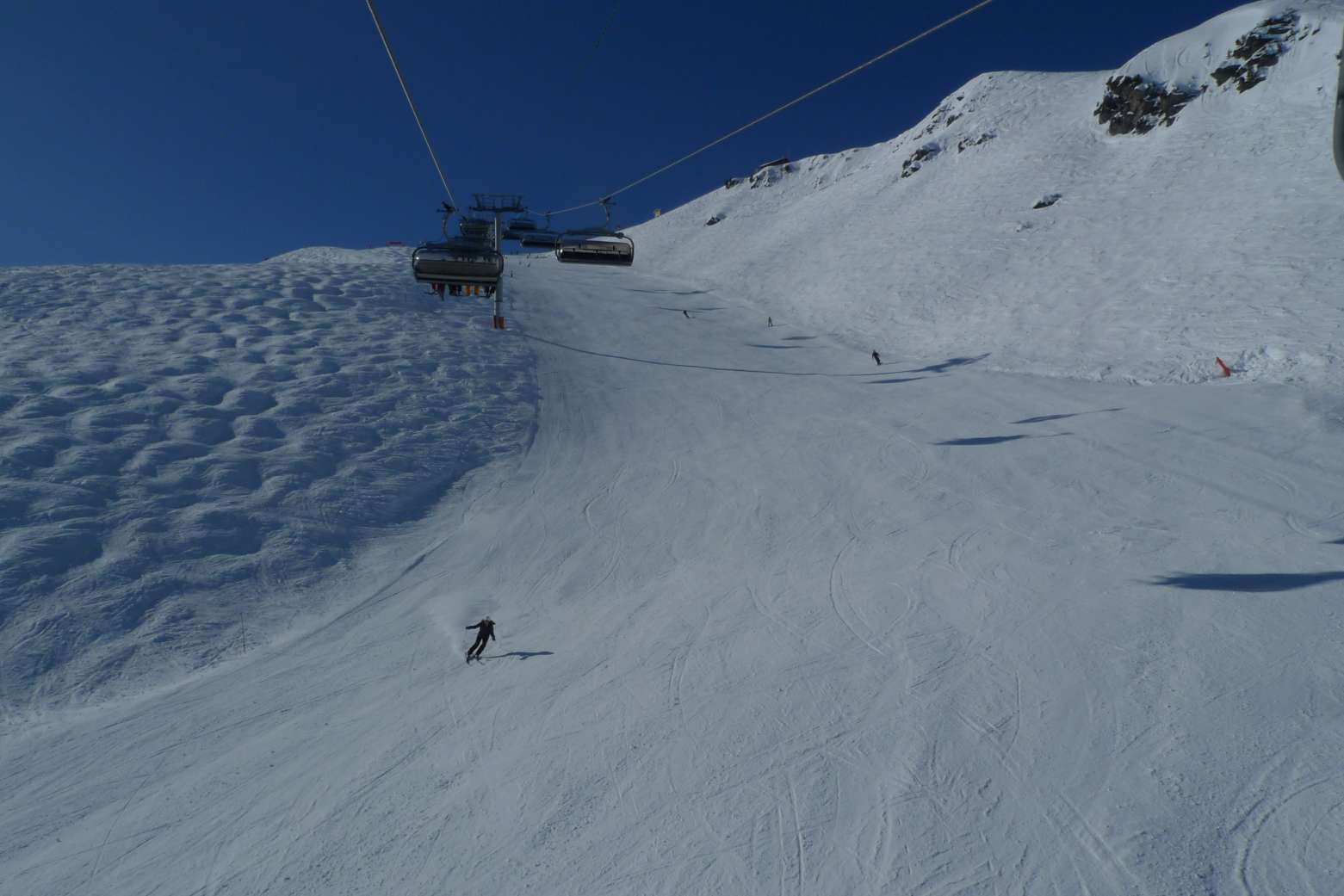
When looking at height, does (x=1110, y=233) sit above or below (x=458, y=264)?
below

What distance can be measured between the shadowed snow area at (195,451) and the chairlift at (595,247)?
5742 millimetres

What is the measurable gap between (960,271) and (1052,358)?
478 inches

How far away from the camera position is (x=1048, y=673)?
799 centimetres

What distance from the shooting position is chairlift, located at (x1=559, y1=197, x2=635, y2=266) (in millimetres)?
16688

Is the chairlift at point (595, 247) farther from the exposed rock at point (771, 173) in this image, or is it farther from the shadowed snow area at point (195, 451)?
the exposed rock at point (771, 173)

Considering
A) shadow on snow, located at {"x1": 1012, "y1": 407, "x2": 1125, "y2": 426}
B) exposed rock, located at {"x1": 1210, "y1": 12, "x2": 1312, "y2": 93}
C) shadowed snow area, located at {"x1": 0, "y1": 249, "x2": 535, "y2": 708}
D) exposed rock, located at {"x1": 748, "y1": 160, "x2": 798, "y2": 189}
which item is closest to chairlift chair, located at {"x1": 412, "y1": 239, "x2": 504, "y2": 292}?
shadowed snow area, located at {"x1": 0, "y1": 249, "x2": 535, "y2": 708}

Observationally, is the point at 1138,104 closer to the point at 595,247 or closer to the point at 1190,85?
the point at 1190,85

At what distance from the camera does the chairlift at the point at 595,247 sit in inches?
657

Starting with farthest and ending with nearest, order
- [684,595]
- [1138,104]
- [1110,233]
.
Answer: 1. [1138,104]
2. [1110,233]
3. [684,595]

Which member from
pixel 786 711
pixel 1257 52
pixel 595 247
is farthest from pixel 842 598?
pixel 1257 52

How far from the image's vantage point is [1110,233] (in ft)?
105

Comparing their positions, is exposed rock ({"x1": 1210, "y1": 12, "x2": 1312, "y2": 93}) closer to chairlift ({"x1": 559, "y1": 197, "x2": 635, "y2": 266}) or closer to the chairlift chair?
chairlift ({"x1": 559, "y1": 197, "x2": 635, "y2": 266})

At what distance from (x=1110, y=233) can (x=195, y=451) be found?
3769 centimetres

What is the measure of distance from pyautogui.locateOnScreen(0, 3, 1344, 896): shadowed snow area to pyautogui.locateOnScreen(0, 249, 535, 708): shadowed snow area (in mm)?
108
